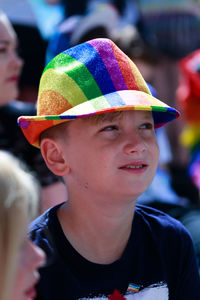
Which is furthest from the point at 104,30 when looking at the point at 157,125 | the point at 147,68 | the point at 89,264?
the point at 89,264

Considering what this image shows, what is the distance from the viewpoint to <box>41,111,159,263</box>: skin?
5.68 feet

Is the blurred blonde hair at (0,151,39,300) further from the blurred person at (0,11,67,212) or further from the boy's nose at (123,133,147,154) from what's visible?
the blurred person at (0,11,67,212)

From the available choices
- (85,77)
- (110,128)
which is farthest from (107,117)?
(85,77)

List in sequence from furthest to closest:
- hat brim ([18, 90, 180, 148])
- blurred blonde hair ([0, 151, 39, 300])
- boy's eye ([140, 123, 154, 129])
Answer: boy's eye ([140, 123, 154, 129])
hat brim ([18, 90, 180, 148])
blurred blonde hair ([0, 151, 39, 300])

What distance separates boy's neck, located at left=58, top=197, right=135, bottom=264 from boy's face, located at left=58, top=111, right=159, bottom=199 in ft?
0.30

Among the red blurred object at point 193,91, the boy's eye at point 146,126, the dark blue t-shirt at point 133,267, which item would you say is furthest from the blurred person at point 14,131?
the red blurred object at point 193,91

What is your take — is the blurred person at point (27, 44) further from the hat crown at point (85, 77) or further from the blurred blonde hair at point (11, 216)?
the blurred blonde hair at point (11, 216)

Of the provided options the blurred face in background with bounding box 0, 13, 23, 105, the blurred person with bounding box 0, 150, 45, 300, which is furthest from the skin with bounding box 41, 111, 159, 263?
the blurred face in background with bounding box 0, 13, 23, 105

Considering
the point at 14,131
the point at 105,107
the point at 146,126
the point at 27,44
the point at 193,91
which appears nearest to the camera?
the point at 105,107

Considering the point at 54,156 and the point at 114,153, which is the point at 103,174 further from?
the point at 54,156

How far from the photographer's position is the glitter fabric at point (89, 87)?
171 cm

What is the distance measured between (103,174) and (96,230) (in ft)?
0.78

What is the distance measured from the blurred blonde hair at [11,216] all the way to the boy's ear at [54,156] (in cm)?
51

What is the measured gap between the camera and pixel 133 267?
1.86m
